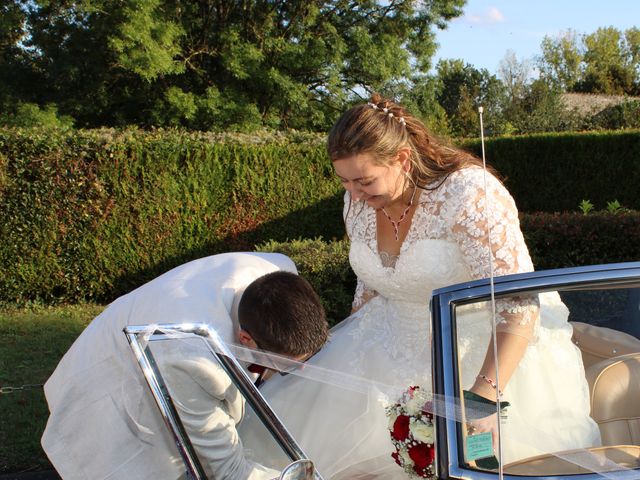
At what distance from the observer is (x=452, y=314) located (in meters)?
1.64

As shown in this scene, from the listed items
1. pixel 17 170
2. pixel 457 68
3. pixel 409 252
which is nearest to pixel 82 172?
pixel 17 170

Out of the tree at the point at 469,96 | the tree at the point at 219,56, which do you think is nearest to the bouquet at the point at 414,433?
the tree at the point at 219,56

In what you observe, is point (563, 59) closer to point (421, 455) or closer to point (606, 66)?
point (606, 66)

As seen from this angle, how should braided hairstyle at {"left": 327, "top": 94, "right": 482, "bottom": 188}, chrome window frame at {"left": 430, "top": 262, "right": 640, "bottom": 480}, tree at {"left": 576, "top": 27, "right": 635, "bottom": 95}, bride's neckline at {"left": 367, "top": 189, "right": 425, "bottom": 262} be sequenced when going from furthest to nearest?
tree at {"left": 576, "top": 27, "right": 635, "bottom": 95} → bride's neckline at {"left": 367, "top": 189, "right": 425, "bottom": 262} → braided hairstyle at {"left": 327, "top": 94, "right": 482, "bottom": 188} → chrome window frame at {"left": 430, "top": 262, "right": 640, "bottom": 480}

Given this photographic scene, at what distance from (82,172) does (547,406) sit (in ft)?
21.9

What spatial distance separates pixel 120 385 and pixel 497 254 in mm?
1269

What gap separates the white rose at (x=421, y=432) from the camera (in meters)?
1.55

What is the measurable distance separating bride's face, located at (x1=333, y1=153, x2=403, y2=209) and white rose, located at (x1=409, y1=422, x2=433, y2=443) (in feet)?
3.44

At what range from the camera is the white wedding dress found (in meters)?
1.79

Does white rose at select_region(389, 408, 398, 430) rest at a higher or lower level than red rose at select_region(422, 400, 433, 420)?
lower

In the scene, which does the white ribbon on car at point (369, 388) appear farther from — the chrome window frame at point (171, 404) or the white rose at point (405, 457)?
the white rose at point (405, 457)

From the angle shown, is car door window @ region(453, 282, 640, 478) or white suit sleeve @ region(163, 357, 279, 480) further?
white suit sleeve @ region(163, 357, 279, 480)

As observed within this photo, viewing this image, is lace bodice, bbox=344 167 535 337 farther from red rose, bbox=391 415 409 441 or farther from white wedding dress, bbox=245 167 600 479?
red rose, bbox=391 415 409 441

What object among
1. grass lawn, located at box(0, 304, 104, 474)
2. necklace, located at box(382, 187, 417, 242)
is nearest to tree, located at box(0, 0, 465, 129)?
grass lawn, located at box(0, 304, 104, 474)
